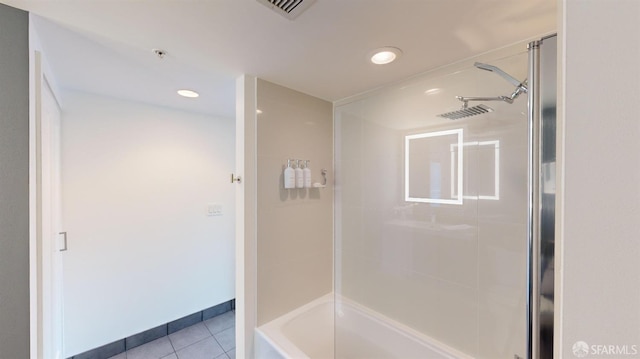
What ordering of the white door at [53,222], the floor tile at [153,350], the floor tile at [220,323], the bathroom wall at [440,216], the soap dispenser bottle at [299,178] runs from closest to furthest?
the bathroom wall at [440,216] < the white door at [53,222] < the soap dispenser bottle at [299,178] < the floor tile at [153,350] < the floor tile at [220,323]

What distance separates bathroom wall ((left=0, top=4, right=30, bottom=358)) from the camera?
0.94m

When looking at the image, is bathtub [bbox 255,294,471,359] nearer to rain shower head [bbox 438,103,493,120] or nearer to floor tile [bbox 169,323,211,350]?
floor tile [bbox 169,323,211,350]

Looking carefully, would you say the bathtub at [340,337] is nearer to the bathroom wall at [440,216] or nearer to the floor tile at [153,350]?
the bathroom wall at [440,216]

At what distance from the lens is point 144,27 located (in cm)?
113

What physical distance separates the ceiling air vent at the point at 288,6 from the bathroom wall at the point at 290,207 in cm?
74

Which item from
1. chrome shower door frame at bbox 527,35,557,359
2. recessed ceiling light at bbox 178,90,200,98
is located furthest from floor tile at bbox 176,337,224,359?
chrome shower door frame at bbox 527,35,557,359

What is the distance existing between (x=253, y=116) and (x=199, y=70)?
17.5 inches

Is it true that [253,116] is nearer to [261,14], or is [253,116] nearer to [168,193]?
[261,14]

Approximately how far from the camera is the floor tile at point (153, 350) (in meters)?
2.13

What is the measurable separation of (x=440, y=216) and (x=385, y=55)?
106 centimetres

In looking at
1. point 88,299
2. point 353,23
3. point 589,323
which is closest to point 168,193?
point 88,299

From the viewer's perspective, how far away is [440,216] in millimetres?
1556

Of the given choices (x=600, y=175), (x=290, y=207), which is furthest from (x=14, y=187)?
(x=600, y=175)

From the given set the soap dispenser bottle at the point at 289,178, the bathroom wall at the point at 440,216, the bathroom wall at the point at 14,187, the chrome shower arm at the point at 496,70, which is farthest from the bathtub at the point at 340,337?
the chrome shower arm at the point at 496,70
